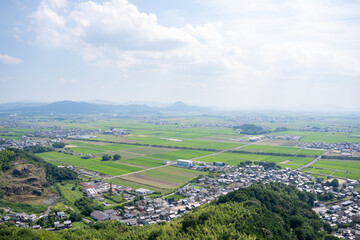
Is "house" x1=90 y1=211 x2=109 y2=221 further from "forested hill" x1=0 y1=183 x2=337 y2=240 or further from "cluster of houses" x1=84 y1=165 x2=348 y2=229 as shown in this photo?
"forested hill" x1=0 y1=183 x2=337 y2=240

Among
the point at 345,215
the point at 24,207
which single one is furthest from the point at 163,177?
the point at 345,215

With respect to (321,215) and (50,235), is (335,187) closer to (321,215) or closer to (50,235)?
(321,215)

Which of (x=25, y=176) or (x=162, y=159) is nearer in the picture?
(x=25, y=176)

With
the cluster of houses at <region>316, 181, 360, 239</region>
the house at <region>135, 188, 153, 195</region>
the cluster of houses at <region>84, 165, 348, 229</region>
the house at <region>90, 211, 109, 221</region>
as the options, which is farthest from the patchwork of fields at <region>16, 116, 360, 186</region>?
the cluster of houses at <region>316, 181, 360, 239</region>

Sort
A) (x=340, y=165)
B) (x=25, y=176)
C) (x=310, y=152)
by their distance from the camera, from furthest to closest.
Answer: (x=310, y=152)
(x=340, y=165)
(x=25, y=176)

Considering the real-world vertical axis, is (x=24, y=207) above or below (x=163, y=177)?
below

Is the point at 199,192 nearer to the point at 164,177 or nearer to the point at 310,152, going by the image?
the point at 164,177

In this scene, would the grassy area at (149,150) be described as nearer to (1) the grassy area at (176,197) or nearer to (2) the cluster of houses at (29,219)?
(1) the grassy area at (176,197)
